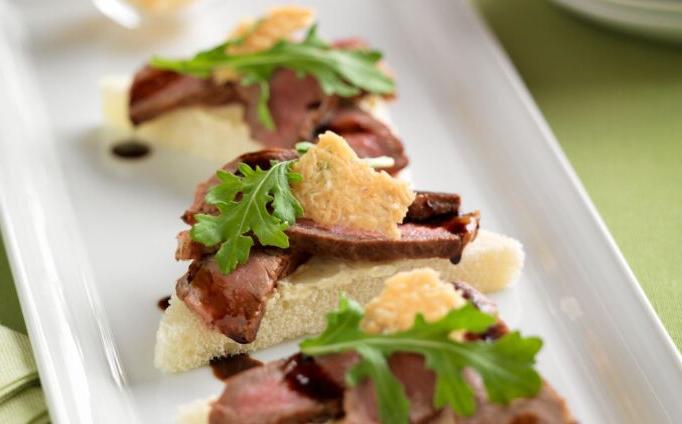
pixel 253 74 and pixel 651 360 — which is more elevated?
pixel 253 74

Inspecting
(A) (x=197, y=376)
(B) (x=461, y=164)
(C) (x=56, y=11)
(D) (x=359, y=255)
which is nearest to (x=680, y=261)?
(B) (x=461, y=164)

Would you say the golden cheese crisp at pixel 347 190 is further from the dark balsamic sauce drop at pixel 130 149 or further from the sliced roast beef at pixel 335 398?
the dark balsamic sauce drop at pixel 130 149

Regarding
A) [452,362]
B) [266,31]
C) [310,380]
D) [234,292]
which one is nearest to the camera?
[452,362]

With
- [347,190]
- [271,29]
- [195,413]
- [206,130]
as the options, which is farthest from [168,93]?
[195,413]

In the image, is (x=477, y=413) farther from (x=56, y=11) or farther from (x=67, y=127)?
(x=56, y=11)

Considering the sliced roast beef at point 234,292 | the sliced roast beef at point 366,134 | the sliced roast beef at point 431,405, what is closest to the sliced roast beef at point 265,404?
the sliced roast beef at point 431,405

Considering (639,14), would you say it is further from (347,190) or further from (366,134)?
(347,190)

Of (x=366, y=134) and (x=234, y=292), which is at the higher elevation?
(x=366, y=134)
